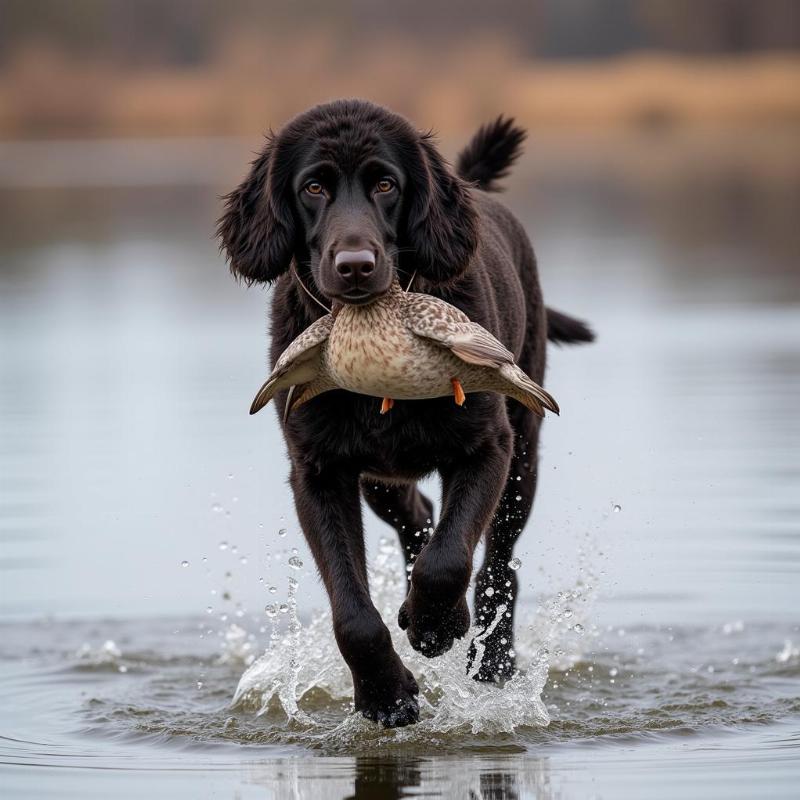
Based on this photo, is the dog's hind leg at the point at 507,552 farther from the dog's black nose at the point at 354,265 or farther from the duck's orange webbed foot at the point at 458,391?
the dog's black nose at the point at 354,265

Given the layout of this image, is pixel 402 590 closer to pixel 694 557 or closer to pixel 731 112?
pixel 694 557

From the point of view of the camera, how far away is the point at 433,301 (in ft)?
16.1

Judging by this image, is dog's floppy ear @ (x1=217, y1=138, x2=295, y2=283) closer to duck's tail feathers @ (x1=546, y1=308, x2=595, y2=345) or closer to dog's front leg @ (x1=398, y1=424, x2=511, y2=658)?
dog's front leg @ (x1=398, y1=424, x2=511, y2=658)

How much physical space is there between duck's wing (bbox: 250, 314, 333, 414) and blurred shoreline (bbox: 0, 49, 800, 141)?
34.0 meters

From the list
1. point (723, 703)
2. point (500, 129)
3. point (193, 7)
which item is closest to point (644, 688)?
point (723, 703)

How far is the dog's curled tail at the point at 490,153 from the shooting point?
7.14m

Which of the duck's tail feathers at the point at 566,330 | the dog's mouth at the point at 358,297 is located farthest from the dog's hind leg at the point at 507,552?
the dog's mouth at the point at 358,297

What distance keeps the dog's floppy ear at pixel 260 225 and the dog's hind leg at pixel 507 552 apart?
4.32 feet

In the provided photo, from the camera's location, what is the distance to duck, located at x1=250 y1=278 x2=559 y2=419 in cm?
479

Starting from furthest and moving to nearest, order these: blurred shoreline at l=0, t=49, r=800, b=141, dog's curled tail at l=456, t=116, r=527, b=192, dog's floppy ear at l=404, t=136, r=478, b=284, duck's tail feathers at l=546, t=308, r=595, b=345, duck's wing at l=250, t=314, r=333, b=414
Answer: blurred shoreline at l=0, t=49, r=800, b=141
duck's tail feathers at l=546, t=308, r=595, b=345
dog's curled tail at l=456, t=116, r=527, b=192
dog's floppy ear at l=404, t=136, r=478, b=284
duck's wing at l=250, t=314, r=333, b=414

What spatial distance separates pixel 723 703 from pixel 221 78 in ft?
124

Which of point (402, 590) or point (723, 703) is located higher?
point (402, 590)

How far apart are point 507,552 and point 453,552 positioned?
1.44 meters

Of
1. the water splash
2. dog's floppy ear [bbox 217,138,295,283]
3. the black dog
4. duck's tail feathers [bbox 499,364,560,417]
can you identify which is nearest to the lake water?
the water splash
